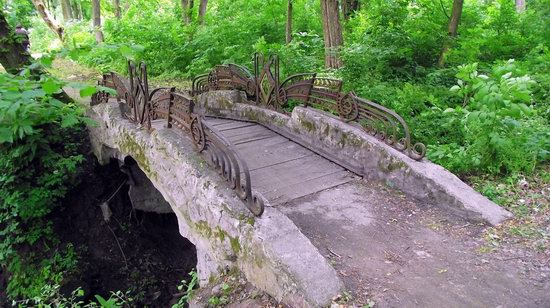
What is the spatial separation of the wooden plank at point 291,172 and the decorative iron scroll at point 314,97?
0.75m

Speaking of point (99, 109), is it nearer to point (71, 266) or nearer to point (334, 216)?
point (71, 266)

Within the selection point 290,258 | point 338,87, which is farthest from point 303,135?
point 290,258

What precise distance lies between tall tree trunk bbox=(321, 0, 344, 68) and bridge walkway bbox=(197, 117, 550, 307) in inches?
124

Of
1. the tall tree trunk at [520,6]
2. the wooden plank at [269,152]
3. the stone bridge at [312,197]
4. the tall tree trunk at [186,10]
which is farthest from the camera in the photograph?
the tall tree trunk at [186,10]

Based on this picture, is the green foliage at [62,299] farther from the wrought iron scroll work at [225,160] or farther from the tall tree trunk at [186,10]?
the tall tree trunk at [186,10]

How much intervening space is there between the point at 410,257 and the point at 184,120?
294 centimetres

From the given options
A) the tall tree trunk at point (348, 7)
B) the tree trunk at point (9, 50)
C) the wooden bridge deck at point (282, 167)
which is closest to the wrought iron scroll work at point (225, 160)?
the wooden bridge deck at point (282, 167)

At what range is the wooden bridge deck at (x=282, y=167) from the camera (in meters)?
4.91

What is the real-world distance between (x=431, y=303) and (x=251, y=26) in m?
10.4

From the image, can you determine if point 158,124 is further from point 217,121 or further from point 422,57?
point 422,57

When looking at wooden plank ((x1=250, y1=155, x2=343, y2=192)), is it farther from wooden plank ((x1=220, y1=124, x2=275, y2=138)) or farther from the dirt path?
wooden plank ((x1=220, y1=124, x2=275, y2=138))

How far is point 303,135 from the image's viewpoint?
245 inches

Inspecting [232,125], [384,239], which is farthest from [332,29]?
[384,239]

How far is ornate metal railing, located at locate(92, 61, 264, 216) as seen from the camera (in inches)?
151
